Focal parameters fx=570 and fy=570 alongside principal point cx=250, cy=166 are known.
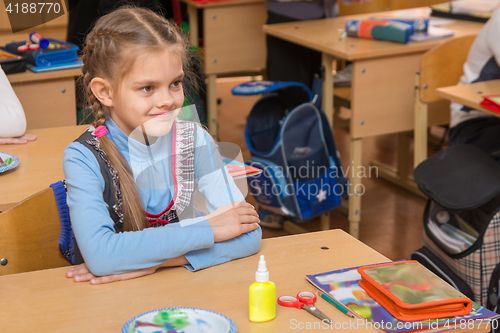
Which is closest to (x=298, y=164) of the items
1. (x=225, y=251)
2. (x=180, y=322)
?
(x=225, y=251)

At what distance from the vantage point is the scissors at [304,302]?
0.86m

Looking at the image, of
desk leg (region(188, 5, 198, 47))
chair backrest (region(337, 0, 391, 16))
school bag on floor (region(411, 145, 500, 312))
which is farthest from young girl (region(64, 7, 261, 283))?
chair backrest (region(337, 0, 391, 16))

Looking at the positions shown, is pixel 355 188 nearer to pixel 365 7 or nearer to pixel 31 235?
pixel 31 235

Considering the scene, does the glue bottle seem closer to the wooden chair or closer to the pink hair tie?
the pink hair tie

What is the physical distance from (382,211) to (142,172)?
1.97 metres

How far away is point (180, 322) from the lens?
2.73 feet

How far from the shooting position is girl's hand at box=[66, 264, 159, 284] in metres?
0.99

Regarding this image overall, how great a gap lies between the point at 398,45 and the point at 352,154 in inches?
20.0

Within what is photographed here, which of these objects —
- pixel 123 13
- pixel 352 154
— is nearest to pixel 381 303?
pixel 123 13

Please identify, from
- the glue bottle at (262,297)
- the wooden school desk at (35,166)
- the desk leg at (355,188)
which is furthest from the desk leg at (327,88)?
the glue bottle at (262,297)

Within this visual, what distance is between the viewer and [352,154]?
249cm

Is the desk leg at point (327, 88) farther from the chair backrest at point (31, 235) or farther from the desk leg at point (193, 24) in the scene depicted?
the chair backrest at point (31, 235)

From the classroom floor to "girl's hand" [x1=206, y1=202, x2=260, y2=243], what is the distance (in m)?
1.02

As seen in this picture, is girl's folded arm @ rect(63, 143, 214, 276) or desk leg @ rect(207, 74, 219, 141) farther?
desk leg @ rect(207, 74, 219, 141)
